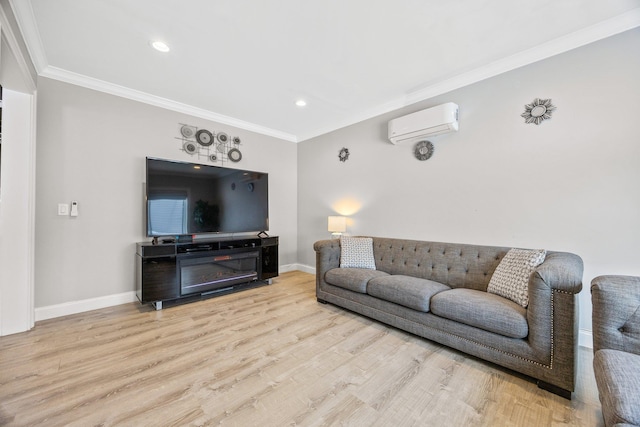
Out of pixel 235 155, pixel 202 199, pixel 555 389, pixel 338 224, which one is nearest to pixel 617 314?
pixel 555 389

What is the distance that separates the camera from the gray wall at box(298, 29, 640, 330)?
1.97 m

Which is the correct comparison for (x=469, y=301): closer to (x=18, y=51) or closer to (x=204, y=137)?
(x=204, y=137)

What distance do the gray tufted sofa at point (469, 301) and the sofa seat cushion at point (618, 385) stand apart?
38 cm

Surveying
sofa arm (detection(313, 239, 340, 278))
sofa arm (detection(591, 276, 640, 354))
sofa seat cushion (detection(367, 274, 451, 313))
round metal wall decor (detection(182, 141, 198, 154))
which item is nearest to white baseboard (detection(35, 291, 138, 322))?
round metal wall decor (detection(182, 141, 198, 154))

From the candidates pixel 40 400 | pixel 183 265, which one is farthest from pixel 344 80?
pixel 40 400

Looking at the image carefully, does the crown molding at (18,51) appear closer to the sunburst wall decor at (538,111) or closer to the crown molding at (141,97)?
the crown molding at (141,97)

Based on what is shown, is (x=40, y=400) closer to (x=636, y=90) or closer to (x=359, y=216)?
(x=359, y=216)

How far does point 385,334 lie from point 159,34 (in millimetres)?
3253

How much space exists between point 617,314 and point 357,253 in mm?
2126

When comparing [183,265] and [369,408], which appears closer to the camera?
[369,408]

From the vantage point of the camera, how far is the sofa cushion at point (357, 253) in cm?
310

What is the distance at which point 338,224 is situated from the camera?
3.69m

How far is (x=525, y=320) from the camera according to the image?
1701 mm

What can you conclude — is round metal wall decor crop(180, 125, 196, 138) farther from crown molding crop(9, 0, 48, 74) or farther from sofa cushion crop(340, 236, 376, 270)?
sofa cushion crop(340, 236, 376, 270)
